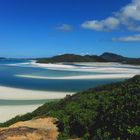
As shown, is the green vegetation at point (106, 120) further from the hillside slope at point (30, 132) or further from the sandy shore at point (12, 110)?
the sandy shore at point (12, 110)

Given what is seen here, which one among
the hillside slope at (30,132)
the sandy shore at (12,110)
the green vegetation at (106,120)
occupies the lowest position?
the sandy shore at (12,110)

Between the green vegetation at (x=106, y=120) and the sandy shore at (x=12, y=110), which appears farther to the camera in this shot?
the sandy shore at (x=12, y=110)

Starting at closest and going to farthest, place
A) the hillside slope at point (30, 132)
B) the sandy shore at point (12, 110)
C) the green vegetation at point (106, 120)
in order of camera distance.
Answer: the green vegetation at point (106, 120)
the hillside slope at point (30, 132)
the sandy shore at point (12, 110)

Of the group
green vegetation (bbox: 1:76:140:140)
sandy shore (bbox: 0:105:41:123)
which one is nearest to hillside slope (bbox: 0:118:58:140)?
green vegetation (bbox: 1:76:140:140)

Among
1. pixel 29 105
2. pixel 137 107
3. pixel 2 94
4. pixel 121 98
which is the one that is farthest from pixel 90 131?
pixel 2 94

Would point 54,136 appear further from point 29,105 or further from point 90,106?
point 29,105

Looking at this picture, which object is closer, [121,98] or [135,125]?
[135,125]

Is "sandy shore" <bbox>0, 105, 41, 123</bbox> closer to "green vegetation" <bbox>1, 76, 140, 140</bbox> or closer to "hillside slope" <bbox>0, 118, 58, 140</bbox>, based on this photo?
"green vegetation" <bbox>1, 76, 140, 140</bbox>

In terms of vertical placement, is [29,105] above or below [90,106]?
below

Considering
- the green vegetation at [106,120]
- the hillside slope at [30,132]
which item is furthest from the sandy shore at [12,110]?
the hillside slope at [30,132]

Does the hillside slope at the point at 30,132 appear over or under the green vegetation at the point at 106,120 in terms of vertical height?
under

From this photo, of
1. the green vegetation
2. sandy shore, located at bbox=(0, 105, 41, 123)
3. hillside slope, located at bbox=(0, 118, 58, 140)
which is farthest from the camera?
sandy shore, located at bbox=(0, 105, 41, 123)
